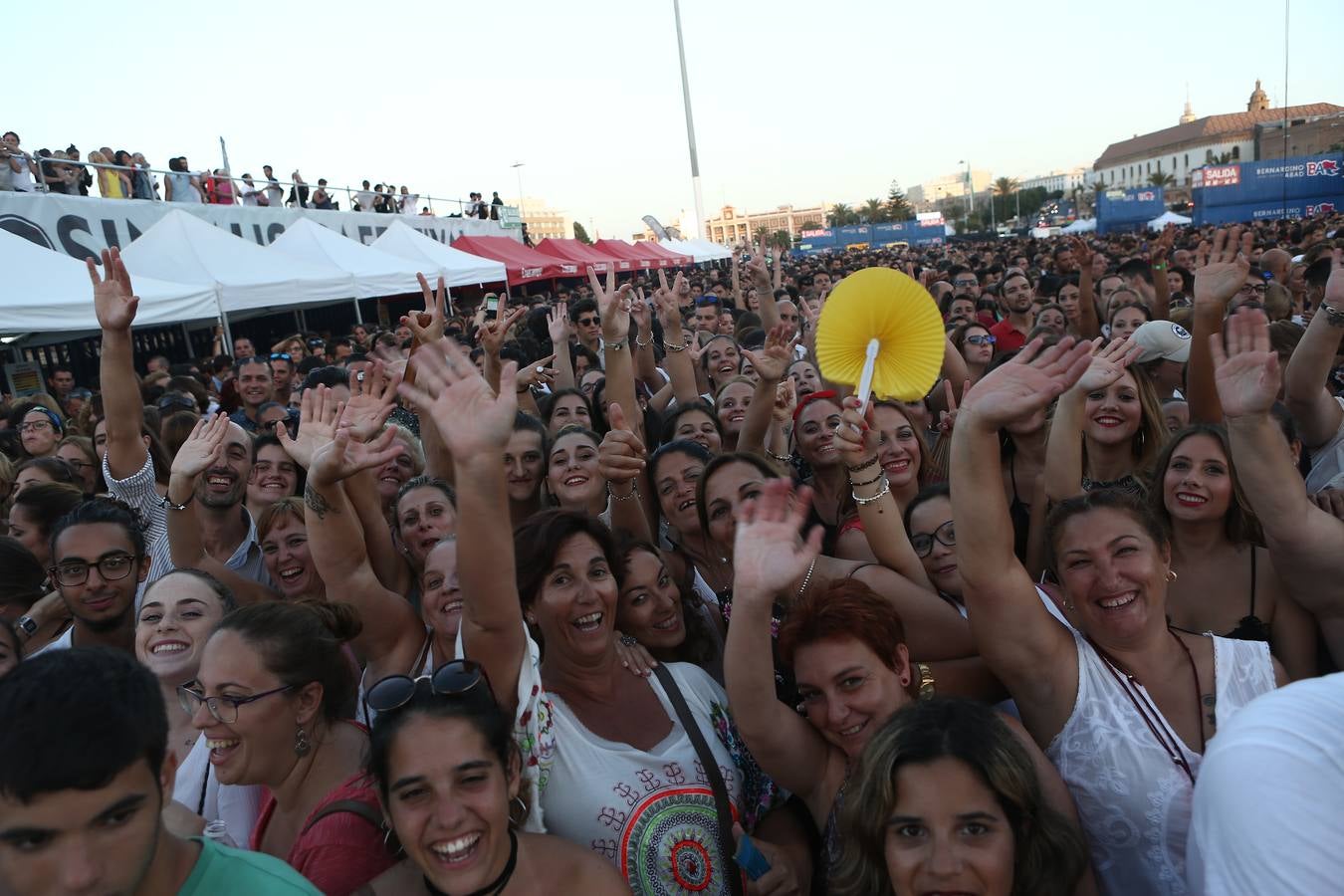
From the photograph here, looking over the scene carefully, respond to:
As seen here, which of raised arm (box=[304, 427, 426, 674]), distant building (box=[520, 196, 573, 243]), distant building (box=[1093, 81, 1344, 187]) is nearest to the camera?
raised arm (box=[304, 427, 426, 674])

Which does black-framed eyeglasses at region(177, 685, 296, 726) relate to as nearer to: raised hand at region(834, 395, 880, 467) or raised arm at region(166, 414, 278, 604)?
raised arm at region(166, 414, 278, 604)

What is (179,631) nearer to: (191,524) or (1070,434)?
(191,524)

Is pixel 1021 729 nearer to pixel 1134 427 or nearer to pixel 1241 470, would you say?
pixel 1241 470

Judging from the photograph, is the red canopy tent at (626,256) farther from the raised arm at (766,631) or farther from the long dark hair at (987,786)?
the long dark hair at (987,786)

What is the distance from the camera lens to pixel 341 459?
8.86ft

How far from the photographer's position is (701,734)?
2283 millimetres

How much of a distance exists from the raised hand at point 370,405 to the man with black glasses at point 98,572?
3.34 ft

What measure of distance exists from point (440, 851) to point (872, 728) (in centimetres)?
107

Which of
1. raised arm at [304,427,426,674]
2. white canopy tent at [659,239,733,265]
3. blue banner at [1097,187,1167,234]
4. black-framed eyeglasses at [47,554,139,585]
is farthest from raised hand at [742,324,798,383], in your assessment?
blue banner at [1097,187,1167,234]

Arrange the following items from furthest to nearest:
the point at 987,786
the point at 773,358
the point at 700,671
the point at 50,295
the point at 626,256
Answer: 1. the point at 626,256
2. the point at 50,295
3. the point at 773,358
4. the point at 700,671
5. the point at 987,786

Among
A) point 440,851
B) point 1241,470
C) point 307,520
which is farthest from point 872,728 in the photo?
point 307,520

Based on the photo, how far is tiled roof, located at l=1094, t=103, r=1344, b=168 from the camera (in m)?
93.7

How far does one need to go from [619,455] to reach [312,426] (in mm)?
1117

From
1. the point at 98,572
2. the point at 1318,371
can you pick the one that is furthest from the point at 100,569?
the point at 1318,371
